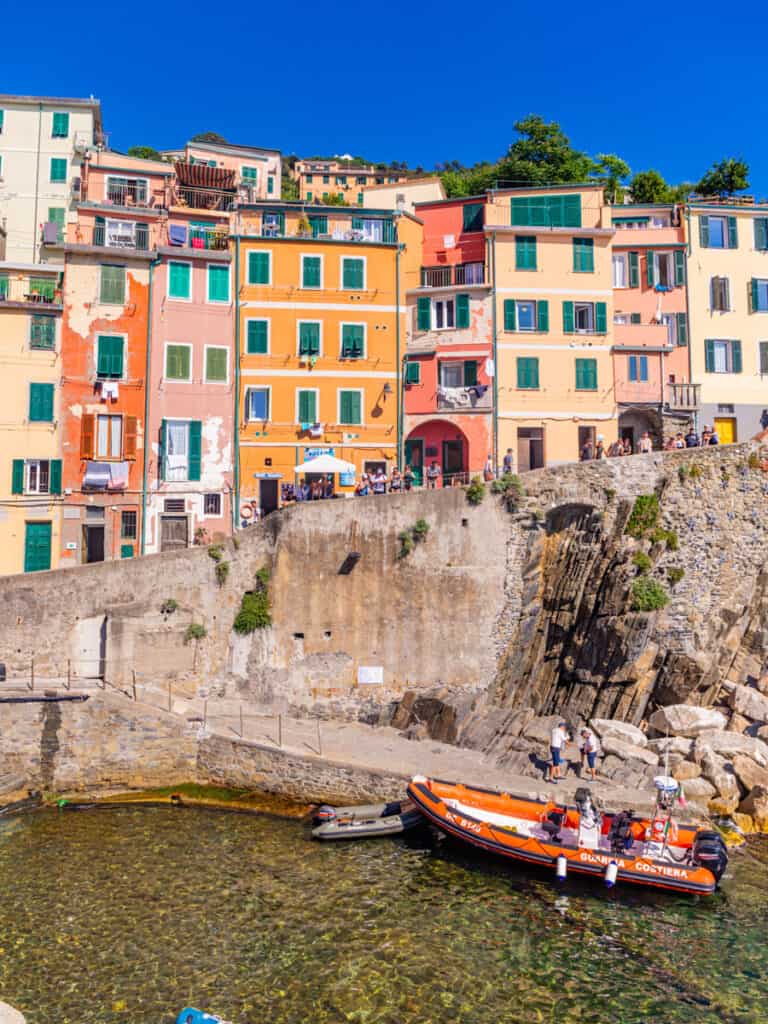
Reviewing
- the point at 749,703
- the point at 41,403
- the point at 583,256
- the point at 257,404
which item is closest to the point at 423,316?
the point at 583,256

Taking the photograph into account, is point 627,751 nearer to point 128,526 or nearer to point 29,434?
point 128,526

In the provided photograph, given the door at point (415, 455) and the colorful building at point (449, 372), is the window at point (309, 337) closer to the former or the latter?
the colorful building at point (449, 372)

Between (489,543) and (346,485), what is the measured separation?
314 inches

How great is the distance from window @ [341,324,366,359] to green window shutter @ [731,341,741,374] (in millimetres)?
16603

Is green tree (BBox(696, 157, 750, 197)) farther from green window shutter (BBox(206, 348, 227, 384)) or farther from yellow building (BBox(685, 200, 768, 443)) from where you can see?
green window shutter (BBox(206, 348, 227, 384))

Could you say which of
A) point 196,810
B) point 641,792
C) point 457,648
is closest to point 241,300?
point 457,648

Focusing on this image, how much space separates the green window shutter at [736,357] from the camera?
36.2m

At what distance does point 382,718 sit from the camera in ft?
87.0

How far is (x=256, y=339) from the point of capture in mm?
33062

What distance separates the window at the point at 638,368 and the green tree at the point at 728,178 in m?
14.6

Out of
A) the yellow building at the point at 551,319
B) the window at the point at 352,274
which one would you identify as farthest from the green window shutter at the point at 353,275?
the yellow building at the point at 551,319

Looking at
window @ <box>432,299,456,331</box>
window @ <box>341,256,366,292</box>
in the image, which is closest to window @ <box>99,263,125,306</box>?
window @ <box>341,256,366,292</box>

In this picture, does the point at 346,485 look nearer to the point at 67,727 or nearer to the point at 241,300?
the point at 241,300

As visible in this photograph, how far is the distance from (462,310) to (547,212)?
19.1ft
